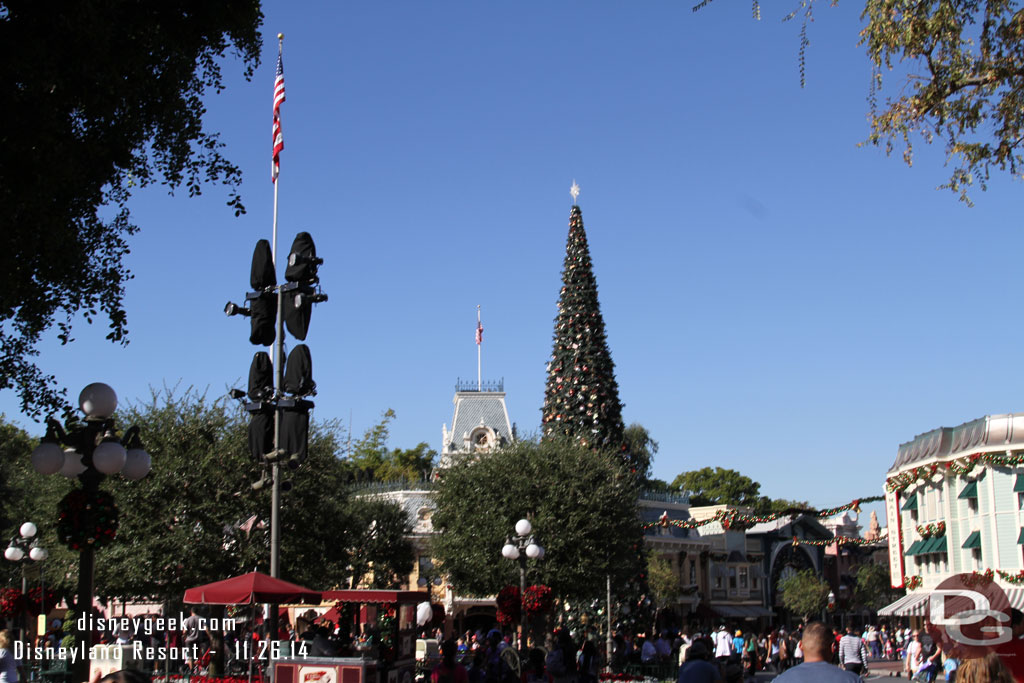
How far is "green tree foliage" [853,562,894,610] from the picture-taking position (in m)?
77.2

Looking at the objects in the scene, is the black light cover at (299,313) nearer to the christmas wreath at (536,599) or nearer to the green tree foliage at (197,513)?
the christmas wreath at (536,599)

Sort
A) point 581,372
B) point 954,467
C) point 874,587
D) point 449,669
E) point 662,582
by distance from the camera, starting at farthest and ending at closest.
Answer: point 874,587, point 662,582, point 581,372, point 954,467, point 449,669

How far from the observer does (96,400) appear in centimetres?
1132

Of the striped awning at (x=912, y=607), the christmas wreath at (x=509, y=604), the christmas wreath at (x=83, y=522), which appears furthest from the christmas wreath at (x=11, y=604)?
the striped awning at (x=912, y=607)

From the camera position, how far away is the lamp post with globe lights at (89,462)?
37.1ft

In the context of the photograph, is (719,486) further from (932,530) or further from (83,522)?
(83,522)

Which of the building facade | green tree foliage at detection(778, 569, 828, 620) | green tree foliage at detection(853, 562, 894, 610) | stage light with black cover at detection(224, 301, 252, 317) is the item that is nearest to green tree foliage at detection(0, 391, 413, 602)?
stage light with black cover at detection(224, 301, 252, 317)

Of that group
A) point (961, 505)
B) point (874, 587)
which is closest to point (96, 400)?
point (961, 505)

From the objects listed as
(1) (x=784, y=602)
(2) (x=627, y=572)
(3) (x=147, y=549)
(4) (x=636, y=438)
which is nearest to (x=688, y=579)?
(1) (x=784, y=602)

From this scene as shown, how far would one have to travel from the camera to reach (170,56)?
1098cm

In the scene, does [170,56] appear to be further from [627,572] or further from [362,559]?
[362,559]

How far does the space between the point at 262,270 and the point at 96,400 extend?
243 centimetres

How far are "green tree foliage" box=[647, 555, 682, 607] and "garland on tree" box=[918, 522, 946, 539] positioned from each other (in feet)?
66.9

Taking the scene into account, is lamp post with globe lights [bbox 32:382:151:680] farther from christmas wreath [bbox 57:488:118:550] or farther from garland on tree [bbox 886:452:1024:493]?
garland on tree [bbox 886:452:1024:493]
